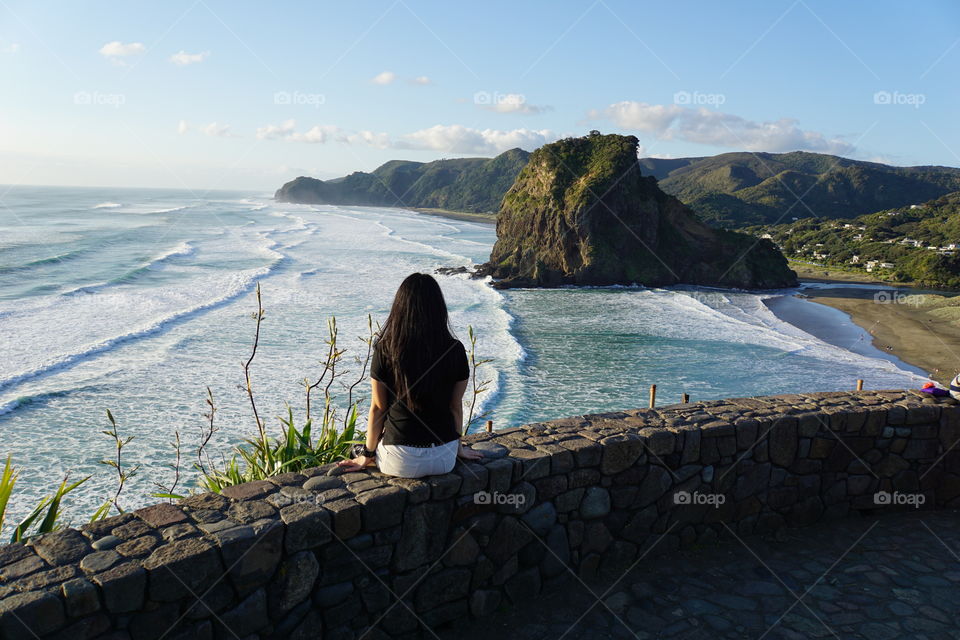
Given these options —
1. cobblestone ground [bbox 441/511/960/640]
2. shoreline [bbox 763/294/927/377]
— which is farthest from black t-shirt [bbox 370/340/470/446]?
shoreline [bbox 763/294/927/377]

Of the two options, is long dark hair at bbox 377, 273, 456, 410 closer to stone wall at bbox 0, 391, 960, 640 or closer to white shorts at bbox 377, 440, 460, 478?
white shorts at bbox 377, 440, 460, 478

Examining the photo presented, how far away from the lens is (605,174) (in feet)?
135

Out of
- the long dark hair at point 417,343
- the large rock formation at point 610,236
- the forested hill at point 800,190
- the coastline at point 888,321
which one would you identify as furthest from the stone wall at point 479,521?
the forested hill at point 800,190

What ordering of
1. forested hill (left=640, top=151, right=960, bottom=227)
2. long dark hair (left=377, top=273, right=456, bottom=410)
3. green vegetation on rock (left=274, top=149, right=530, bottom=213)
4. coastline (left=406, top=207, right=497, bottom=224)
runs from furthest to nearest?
green vegetation on rock (left=274, top=149, right=530, bottom=213) → coastline (left=406, top=207, right=497, bottom=224) → forested hill (left=640, top=151, right=960, bottom=227) → long dark hair (left=377, top=273, right=456, bottom=410)

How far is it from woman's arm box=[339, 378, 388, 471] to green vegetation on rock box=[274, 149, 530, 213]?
12519cm

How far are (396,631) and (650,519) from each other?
1.83 metres

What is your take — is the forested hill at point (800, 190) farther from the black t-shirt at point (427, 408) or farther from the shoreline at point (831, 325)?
the black t-shirt at point (427, 408)

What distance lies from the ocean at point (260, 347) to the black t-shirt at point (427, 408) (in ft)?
21.5

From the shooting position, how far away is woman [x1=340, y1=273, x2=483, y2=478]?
133 inches

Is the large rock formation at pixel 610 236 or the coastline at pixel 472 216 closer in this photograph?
the large rock formation at pixel 610 236

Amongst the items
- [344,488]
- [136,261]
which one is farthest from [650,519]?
[136,261]

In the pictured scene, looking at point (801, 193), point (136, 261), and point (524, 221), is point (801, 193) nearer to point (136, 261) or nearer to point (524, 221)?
point (524, 221)

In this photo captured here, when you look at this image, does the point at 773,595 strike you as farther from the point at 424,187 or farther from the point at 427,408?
the point at 424,187

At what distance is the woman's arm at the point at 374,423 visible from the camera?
3.46 m
